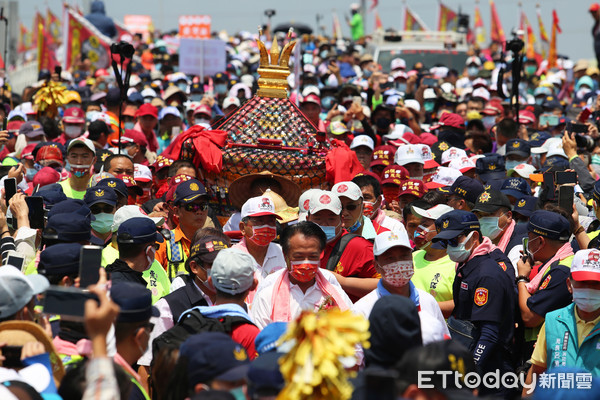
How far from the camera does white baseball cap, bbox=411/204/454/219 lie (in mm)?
7766

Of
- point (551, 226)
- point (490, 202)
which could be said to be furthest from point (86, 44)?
point (551, 226)

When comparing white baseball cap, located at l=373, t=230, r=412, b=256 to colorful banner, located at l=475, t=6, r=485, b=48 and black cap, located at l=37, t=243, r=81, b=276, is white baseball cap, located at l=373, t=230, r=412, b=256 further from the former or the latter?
colorful banner, located at l=475, t=6, r=485, b=48

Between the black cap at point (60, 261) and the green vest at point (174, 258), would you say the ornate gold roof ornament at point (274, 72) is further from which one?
the black cap at point (60, 261)

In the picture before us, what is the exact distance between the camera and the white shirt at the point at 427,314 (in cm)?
515

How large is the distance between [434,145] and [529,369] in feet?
19.4

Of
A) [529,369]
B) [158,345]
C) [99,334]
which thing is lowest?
[529,369]

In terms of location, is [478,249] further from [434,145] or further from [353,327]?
[434,145]

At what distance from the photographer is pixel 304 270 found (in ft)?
19.8

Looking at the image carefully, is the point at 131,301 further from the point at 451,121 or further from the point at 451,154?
the point at 451,121

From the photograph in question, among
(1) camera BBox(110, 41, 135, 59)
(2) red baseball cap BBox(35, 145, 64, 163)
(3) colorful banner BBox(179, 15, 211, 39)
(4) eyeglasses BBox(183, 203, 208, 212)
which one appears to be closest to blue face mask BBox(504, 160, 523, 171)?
(4) eyeglasses BBox(183, 203, 208, 212)

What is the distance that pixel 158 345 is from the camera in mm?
5023

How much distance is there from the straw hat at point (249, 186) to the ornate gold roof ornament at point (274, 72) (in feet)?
3.38

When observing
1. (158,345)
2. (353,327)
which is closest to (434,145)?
(158,345)

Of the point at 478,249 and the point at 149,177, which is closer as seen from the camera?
the point at 478,249
